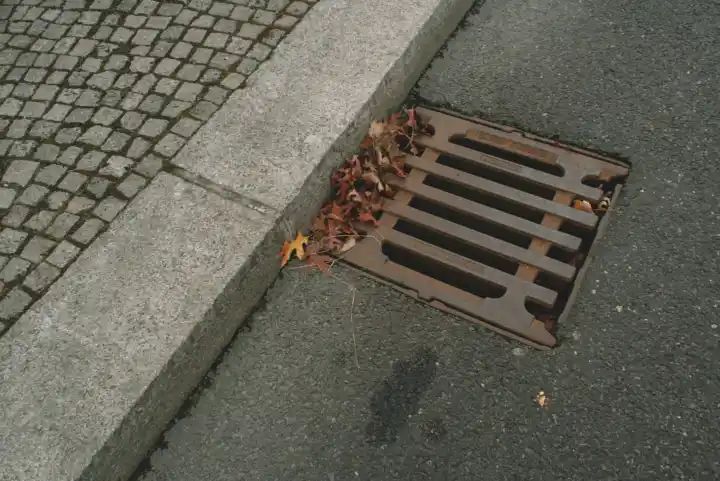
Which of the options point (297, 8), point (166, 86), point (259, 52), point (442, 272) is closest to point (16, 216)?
point (166, 86)

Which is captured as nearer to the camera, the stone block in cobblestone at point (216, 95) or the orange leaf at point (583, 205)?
the orange leaf at point (583, 205)

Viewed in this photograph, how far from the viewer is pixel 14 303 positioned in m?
2.25

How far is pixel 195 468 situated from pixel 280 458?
0.97ft

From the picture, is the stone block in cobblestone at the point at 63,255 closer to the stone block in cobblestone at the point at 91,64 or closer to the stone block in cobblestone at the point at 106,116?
the stone block in cobblestone at the point at 106,116

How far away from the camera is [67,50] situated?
Answer: 316 centimetres

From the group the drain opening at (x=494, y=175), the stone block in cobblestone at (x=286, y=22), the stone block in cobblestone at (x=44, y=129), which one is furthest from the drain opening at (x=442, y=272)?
the stone block in cobblestone at (x=44, y=129)

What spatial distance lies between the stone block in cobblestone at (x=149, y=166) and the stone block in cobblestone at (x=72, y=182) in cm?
24

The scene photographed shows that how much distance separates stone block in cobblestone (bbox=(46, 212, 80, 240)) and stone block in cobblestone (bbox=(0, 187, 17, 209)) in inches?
11.1

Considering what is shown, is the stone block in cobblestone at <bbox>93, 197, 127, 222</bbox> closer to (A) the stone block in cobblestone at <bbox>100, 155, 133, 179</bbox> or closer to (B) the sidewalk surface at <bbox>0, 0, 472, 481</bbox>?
(B) the sidewalk surface at <bbox>0, 0, 472, 481</bbox>

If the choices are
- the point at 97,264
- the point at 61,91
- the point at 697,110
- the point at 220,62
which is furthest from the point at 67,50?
the point at 697,110

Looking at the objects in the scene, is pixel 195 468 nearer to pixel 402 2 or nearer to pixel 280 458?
pixel 280 458

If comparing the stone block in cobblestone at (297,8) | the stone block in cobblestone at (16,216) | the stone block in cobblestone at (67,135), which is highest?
the stone block in cobblestone at (297,8)

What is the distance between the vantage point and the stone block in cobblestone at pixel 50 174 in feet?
8.53

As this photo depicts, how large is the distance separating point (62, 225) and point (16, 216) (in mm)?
240
